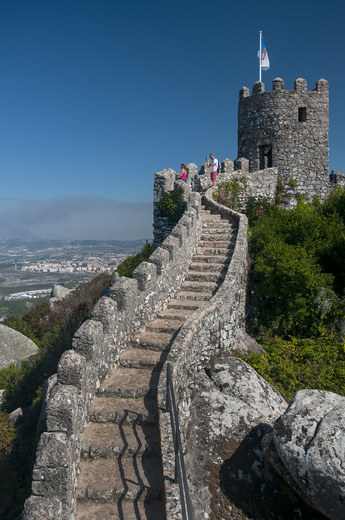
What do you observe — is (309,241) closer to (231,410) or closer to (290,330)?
(290,330)

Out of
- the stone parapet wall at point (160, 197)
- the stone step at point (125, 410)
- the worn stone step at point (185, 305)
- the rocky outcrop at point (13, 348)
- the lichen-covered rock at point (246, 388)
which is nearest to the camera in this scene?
the stone step at point (125, 410)

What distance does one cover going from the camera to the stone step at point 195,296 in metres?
8.98

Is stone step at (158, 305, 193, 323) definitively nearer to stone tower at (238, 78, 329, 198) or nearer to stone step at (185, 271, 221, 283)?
stone step at (185, 271, 221, 283)

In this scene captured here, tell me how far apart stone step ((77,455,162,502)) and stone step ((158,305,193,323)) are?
3337 millimetres

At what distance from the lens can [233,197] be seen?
53.4 feet

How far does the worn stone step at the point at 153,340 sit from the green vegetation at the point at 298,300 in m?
2.17

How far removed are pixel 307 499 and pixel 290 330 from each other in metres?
6.32

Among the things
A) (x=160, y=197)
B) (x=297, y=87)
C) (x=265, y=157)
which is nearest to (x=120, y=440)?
(x=160, y=197)

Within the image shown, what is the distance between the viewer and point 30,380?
13.6m

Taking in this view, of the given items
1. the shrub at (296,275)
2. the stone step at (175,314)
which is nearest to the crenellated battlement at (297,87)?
the shrub at (296,275)

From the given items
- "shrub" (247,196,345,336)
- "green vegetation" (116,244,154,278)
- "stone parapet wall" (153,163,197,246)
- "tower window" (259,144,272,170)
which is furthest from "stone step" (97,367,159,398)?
"tower window" (259,144,272,170)

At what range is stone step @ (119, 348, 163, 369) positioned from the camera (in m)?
6.61

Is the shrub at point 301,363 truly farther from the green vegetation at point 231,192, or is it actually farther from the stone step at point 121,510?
the green vegetation at point 231,192

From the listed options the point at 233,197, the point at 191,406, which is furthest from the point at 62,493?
the point at 233,197
